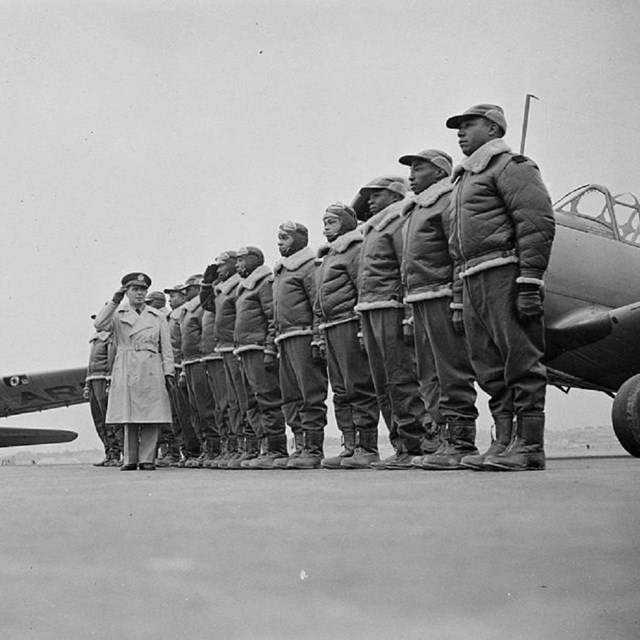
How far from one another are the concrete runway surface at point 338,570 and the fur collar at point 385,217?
323 centimetres

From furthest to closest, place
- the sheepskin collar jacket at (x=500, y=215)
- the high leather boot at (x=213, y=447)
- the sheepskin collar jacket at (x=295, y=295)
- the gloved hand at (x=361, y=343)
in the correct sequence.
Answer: the high leather boot at (x=213, y=447) → the sheepskin collar jacket at (x=295, y=295) → the gloved hand at (x=361, y=343) → the sheepskin collar jacket at (x=500, y=215)

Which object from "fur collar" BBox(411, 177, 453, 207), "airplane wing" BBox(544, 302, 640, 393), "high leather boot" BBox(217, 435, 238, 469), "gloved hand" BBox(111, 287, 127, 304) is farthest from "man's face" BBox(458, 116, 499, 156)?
"high leather boot" BBox(217, 435, 238, 469)

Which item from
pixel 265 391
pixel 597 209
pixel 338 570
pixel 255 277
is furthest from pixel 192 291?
pixel 338 570

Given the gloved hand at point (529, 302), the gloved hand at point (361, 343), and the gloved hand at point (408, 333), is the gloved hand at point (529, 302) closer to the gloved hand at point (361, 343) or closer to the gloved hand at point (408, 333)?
the gloved hand at point (408, 333)

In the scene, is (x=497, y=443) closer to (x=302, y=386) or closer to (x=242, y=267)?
(x=302, y=386)

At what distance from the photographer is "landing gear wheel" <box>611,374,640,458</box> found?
6.36m

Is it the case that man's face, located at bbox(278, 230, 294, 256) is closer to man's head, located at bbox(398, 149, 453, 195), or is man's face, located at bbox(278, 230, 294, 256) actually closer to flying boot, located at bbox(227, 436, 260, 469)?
flying boot, located at bbox(227, 436, 260, 469)

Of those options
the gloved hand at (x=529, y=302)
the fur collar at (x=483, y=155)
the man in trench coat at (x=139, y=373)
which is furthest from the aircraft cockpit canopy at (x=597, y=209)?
the gloved hand at (x=529, y=302)

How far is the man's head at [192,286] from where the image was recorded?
10391mm

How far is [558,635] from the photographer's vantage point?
161cm

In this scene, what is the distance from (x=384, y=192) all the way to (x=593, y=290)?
7.76 ft

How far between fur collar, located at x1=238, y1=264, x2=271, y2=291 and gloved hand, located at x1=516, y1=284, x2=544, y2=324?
3.70 meters

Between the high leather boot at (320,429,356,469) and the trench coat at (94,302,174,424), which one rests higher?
the trench coat at (94,302,174,424)

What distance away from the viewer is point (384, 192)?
251 inches
